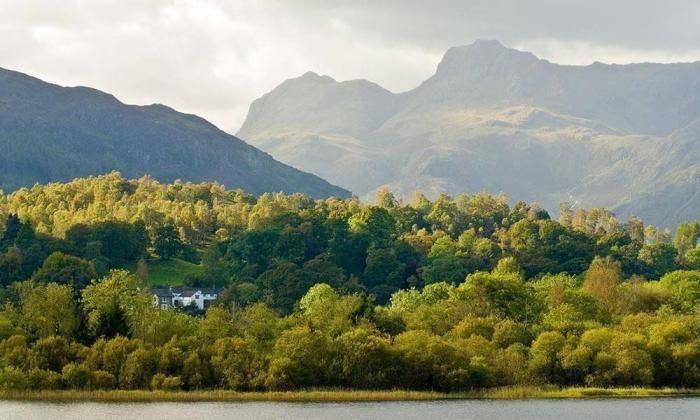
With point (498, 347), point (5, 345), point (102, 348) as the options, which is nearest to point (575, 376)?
point (498, 347)

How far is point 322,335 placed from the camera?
402 feet

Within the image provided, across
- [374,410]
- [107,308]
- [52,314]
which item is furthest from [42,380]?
[374,410]

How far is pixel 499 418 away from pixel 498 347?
1185 inches

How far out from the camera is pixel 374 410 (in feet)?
353

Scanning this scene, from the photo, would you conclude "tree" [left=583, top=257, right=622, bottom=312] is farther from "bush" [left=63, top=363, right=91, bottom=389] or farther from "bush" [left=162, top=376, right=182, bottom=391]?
"bush" [left=63, top=363, right=91, bottom=389]

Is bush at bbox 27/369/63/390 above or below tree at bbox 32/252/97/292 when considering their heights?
below

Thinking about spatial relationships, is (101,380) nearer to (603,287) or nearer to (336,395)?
(336,395)

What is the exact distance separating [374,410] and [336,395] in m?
8.78

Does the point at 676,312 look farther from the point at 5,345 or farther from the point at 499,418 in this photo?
the point at 5,345

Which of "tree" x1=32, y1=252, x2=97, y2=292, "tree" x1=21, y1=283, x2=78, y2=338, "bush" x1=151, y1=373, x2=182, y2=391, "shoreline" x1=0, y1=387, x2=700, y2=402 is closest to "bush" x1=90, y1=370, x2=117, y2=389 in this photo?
"shoreline" x1=0, y1=387, x2=700, y2=402

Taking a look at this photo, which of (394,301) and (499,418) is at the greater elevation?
(394,301)

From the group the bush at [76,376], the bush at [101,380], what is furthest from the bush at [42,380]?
the bush at [101,380]

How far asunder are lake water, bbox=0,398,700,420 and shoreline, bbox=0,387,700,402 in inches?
97.0

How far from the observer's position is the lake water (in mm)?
100938
